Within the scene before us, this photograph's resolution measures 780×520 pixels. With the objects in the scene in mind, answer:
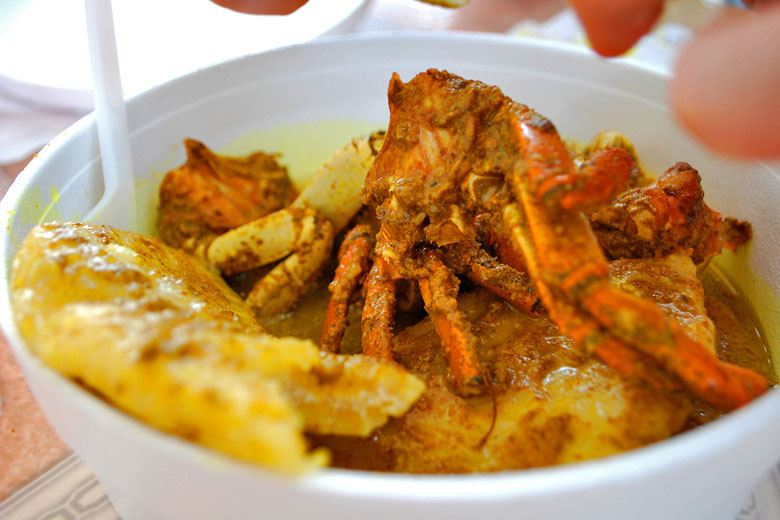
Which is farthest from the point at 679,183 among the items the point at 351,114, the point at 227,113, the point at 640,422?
the point at 227,113

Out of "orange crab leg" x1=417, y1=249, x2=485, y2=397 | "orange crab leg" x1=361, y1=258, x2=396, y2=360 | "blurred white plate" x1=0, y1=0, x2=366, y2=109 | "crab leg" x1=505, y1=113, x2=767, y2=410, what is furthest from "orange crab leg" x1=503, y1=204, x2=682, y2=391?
"blurred white plate" x1=0, y1=0, x2=366, y2=109

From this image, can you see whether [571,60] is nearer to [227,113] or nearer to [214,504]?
[227,113]

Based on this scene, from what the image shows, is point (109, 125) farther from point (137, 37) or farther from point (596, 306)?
point (137, 37)

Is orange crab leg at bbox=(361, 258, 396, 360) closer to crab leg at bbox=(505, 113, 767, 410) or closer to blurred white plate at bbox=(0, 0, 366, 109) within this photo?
crab leg at bbox=(505, 113, 767, 410)

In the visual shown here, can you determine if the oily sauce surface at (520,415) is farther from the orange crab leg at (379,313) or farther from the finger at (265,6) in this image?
the finger at (265,6)

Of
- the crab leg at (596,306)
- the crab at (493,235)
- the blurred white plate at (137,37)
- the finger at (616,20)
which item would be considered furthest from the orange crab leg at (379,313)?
the blurred white plate at (137,37)
